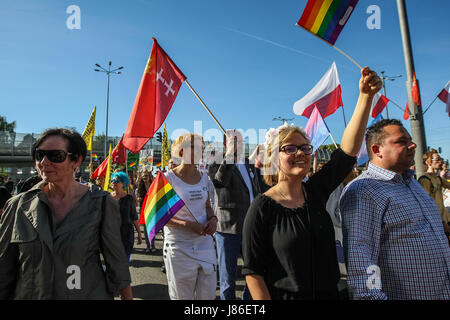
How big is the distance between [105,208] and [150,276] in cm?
428

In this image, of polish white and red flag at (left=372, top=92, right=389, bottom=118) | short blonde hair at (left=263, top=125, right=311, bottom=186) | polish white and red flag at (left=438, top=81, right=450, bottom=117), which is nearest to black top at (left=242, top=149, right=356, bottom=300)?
short blonde hair at (left=263, top=125, right=311, bottom=186)

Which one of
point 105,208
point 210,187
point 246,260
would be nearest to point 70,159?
point 105,208

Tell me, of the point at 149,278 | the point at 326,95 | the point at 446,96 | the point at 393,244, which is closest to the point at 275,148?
the point at 393,244

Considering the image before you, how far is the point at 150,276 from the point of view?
5.80 m

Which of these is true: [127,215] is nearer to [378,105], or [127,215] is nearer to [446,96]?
[378,105]

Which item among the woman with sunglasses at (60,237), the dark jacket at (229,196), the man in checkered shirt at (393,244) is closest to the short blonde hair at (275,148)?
the man in checkered shirt at (393,244)

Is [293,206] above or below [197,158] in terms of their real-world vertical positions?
below

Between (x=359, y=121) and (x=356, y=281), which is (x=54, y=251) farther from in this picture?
(x=359, y=121)

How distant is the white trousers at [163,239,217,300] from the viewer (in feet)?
9.73

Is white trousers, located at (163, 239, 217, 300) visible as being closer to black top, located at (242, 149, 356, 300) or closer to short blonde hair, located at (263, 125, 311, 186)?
short blonde hair, located at (263, 125, 311, 186)

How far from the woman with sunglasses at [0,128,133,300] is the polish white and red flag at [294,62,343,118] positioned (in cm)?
575
